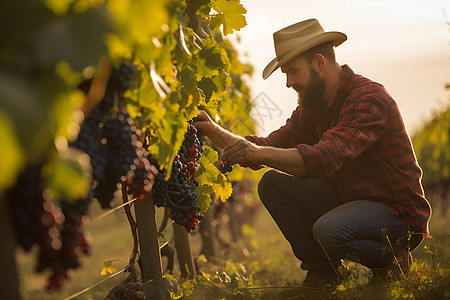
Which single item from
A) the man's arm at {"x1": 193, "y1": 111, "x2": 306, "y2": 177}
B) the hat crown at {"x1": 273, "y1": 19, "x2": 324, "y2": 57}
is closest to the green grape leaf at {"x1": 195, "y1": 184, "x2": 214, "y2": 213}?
the man's arm at {"x1": 193, "y1": 111, "x2": 306, "y2": 177}

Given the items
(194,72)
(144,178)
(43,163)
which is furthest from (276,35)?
(43,163)

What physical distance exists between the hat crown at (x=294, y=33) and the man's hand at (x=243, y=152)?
1.09 m

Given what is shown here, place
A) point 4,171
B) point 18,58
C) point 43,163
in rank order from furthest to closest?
1. point 43,163
2. point 18,58
3. point 4,171

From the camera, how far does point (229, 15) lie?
11.8ft

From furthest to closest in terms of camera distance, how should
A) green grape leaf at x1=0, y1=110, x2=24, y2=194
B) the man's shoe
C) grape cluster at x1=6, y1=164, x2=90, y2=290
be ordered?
the man's shoe < grape cluster at x1=6, y1=164, x2=90, y2=290 < green grape leaf at x1=0, y1=110, x2=24, y2=194

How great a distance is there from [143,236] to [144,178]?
39.5 inches

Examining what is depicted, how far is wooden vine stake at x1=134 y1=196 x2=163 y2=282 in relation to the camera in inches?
126

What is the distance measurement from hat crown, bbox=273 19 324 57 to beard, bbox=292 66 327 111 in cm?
28

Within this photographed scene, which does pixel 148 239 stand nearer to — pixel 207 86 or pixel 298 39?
pixel 207 86

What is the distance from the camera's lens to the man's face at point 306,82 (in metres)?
3.99

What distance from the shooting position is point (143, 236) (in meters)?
3.22

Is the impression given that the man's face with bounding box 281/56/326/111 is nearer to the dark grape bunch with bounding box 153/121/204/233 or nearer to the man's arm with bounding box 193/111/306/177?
the man's arm with bounding box 193/111/306/177

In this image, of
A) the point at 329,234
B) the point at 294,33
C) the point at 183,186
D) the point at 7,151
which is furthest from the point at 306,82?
the point at 7,151

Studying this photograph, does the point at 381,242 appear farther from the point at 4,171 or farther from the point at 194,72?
the point at 4,171
